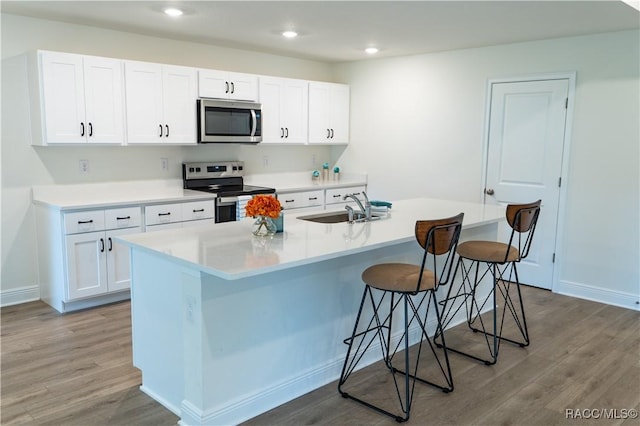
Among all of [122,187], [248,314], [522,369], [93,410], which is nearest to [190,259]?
[248,314]

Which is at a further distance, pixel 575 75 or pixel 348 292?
pixel 575 75

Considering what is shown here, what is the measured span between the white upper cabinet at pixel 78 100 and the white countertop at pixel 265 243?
70.1 inches

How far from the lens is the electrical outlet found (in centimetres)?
450

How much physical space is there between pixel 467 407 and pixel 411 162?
352 cm

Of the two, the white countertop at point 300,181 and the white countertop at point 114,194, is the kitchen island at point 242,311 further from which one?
the white countertop at point 300,181

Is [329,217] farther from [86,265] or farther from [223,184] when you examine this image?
[223,184]

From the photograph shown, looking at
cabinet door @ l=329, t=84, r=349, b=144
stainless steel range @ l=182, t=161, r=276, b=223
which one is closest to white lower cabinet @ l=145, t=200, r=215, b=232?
stainless steel range @ l=182, t=161, r=276, b=223

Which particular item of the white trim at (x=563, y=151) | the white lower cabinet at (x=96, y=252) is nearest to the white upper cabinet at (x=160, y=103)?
the white lower cabinet at (x=96, y=252)

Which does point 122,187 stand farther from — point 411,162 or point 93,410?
point 411,162

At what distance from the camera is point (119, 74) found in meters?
4.30

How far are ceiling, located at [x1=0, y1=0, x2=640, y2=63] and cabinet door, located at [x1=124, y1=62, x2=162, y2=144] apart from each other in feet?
1.24

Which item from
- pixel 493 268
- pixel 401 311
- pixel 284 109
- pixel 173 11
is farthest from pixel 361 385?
pixel 284 109

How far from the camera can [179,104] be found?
471 cm

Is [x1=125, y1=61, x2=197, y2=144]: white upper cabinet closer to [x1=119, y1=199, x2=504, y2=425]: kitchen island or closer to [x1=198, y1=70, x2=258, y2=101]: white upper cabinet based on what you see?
[x1=198, y1=70, x2=258, y2=101]: white upper cabinet
